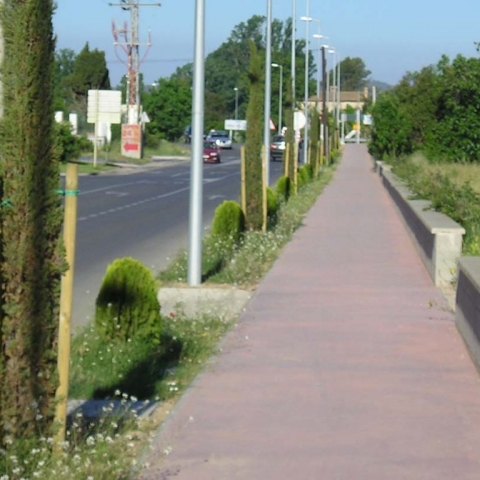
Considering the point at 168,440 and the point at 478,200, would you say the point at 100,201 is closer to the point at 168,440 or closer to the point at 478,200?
the point at 478,200

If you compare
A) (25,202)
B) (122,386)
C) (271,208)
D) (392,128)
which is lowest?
(122,386)

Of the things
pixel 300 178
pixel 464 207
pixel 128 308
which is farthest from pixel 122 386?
pixel 300 178

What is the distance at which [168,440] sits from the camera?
280 inches

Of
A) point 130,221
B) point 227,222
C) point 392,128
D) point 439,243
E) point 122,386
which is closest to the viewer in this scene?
point 122,386

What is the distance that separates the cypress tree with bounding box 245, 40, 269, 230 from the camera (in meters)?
21.2

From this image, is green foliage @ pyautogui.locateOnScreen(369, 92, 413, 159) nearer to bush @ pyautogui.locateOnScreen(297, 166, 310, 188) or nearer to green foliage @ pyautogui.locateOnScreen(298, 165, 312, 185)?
green foliage @ pyautogui.locateOnScreen(298, 165, 312, 185)

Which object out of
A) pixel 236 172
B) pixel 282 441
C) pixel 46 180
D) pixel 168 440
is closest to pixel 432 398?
pixel 282 441

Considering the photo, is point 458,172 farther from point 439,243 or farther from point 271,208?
point 439,243

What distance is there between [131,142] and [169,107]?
36.0m

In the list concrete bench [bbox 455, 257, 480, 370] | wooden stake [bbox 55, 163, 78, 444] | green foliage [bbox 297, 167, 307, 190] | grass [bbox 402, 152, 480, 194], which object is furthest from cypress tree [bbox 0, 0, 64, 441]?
green foliage [bbox 297, 167, 307, 190]

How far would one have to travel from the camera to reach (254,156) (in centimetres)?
2138

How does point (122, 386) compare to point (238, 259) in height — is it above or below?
below

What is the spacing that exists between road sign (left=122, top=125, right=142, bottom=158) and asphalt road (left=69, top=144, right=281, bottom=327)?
58.4 ft

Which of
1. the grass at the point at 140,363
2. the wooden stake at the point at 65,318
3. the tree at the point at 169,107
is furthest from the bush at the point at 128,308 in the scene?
the tree at the point at 169,107
